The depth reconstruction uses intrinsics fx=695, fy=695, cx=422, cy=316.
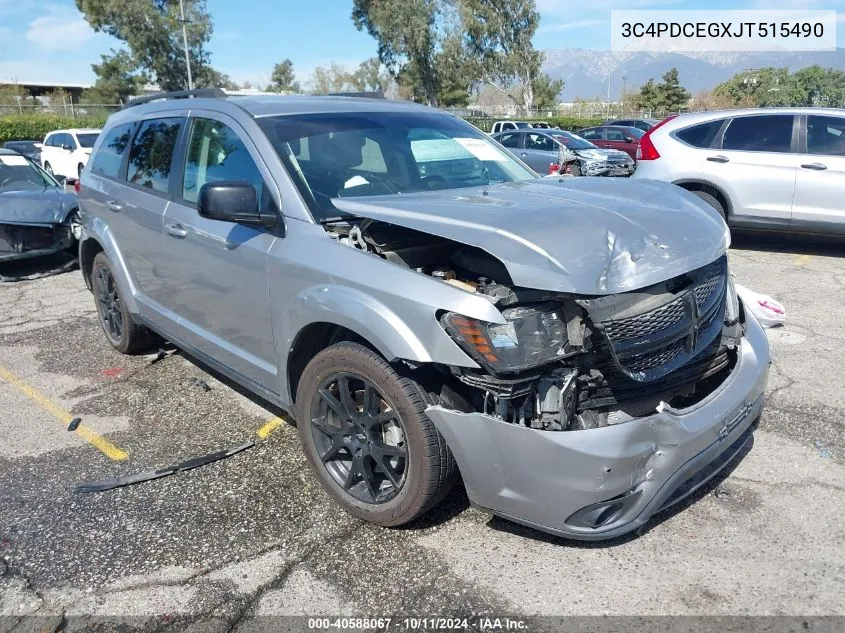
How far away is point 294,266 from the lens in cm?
320

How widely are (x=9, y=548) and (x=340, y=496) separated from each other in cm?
147

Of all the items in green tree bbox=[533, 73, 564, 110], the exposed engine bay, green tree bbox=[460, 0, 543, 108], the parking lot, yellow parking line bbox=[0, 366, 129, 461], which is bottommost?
the parking lot

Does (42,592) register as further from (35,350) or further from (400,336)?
(35,350)

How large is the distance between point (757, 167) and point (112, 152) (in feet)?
23.5

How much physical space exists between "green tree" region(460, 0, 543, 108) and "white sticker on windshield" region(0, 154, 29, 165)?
143ft

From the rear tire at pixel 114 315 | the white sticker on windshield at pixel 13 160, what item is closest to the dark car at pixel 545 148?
the white sticker on windshield at pixel 13 160

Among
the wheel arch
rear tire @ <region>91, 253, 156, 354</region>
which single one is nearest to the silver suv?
rear tire @ <region>91, 253, 156, 354</region>

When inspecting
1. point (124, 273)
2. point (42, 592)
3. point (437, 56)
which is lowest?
point (42, 592)

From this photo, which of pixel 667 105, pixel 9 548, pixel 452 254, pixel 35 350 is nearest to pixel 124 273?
pixel 35 350

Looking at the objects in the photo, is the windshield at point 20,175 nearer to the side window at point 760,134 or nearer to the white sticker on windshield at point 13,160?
the white sticker on windshield at point 13,160

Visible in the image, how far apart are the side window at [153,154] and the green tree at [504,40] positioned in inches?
1864

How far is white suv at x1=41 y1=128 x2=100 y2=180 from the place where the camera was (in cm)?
1861

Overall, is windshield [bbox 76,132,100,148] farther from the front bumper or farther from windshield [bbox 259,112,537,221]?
the front bumper

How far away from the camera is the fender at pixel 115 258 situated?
4926mm
